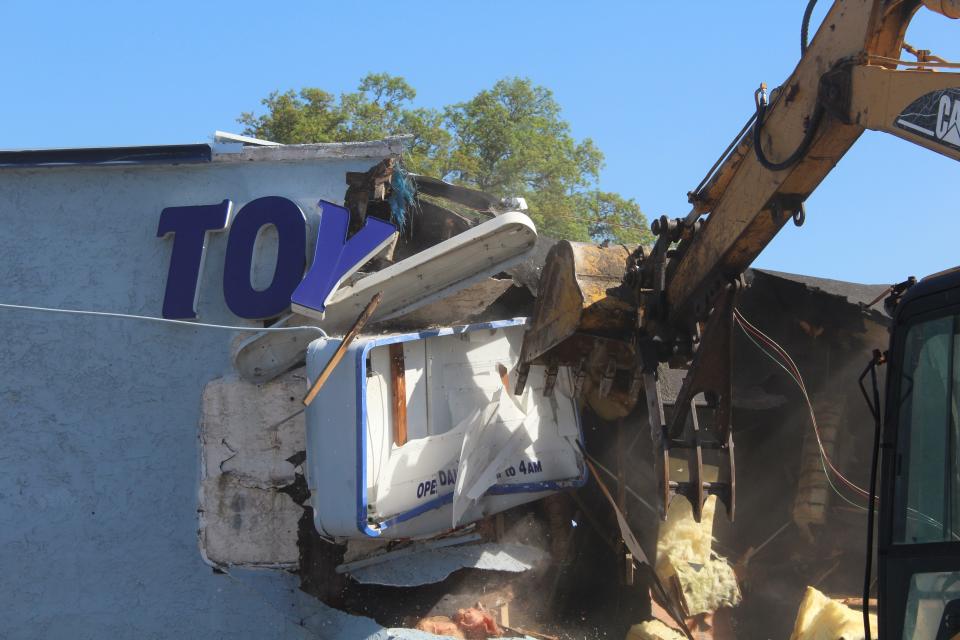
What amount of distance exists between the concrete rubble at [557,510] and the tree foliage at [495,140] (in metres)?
15.6

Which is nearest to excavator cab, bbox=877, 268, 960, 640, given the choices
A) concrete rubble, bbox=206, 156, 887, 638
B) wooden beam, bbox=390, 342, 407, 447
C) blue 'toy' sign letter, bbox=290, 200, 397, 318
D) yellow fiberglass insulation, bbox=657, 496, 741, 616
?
concrete rubble, bbox=206, 156, 887, 638

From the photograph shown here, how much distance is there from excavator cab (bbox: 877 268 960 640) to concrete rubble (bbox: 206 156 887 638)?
14.0ft

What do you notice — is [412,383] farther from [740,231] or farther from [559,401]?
[740,231]

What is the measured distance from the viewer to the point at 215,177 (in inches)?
374

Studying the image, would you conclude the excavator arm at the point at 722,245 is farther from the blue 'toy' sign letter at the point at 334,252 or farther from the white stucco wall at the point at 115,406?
the white stucco wall at the point at 115,406

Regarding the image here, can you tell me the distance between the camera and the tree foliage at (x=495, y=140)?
88.3 ft

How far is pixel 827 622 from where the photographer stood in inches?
248

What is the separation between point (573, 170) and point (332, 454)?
23835 mm

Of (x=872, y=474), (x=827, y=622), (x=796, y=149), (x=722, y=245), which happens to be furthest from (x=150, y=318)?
(x=872, y=474)

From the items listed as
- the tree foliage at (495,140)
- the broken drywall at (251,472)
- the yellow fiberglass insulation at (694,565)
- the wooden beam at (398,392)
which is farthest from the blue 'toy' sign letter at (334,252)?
the tree foliage at (495,140)

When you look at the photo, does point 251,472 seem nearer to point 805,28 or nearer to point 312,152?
point 312,152

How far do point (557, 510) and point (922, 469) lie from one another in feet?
19.0

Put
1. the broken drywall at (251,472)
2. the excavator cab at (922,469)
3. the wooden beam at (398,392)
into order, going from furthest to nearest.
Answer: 1. the broken drywall at (251,472)
2. the wooden beam at (398,392)
3. the excavator cab at (922,469)

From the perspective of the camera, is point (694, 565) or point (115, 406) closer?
point (694, 565)
